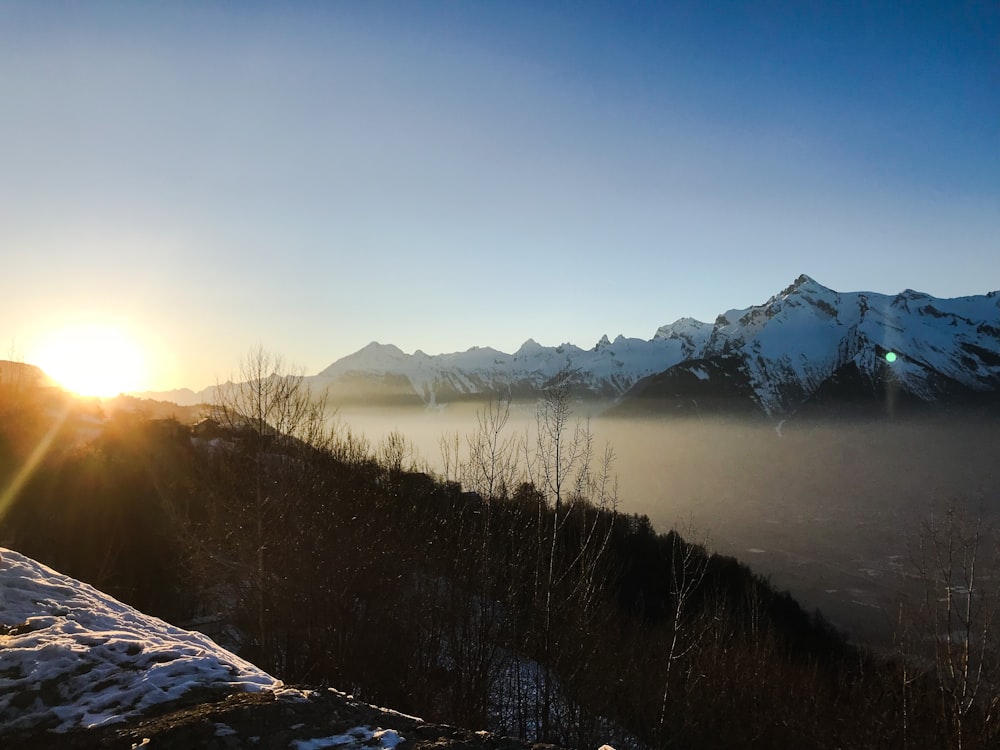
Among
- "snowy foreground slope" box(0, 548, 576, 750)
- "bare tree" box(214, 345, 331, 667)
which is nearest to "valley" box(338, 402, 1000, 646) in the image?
"bare tree" box(214, 345, 331, 667)

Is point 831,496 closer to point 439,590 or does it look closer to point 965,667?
point 965,667

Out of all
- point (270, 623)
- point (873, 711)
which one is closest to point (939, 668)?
point (873, 711)

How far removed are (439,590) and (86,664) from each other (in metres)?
11.1

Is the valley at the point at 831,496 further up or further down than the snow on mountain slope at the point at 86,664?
further down

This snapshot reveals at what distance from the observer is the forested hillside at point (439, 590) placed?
12938 mm

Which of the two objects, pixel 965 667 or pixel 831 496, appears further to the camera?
pixel 831 496

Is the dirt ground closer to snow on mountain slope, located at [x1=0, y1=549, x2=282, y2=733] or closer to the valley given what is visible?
snow on mountain slope, located at [x1=0, y1=549, x2=282, y2=733]

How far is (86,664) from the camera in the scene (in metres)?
4.21

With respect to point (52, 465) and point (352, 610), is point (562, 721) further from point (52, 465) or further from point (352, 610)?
point (52, 465)

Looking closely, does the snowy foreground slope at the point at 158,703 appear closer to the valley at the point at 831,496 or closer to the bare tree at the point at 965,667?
the bare tree at the point at 965,667

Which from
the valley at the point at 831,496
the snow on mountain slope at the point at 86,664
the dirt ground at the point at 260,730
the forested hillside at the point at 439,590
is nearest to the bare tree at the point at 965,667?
the forested hillside at the point at 439,590

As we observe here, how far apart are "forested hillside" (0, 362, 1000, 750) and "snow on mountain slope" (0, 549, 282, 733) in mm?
7489

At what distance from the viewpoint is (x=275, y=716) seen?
359 centimetres

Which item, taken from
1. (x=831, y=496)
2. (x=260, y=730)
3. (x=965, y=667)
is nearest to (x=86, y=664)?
(x=260, y=730)
